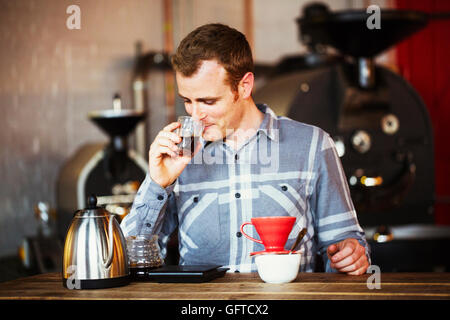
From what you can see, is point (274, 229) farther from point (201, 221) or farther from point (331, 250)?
point (201, 221)

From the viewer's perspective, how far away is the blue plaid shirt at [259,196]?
2145 millimetres

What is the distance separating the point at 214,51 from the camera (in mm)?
2072

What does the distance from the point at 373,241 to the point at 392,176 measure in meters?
0.58

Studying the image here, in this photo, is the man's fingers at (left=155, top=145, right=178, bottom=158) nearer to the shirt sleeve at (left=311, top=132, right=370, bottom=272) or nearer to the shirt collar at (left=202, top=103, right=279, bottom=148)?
the shirt collar at (left=202, top=103, right=279, bottom=148)

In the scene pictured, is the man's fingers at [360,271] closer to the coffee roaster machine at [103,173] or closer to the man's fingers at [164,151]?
the man's fingers at [164,151]

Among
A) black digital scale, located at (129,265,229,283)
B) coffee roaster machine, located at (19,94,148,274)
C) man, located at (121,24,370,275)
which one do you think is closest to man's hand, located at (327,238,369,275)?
man, located at (121,24,370,275)

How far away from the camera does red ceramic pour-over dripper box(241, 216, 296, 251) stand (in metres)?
1.66

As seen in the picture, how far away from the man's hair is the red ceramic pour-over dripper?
0.60 m

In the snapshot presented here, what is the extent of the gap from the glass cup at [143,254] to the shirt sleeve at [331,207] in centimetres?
61

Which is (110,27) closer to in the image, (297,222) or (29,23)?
(29,23)

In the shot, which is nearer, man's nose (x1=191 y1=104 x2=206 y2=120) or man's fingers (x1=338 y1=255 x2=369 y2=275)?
man's fingers (x1=338 y1=255 x2=369 y2=275)

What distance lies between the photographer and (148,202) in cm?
204

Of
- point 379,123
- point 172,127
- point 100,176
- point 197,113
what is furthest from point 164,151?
point 100,176

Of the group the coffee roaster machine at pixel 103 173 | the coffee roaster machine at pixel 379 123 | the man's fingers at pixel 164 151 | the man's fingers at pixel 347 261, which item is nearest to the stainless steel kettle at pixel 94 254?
the man's fingers at pixel 164 151
